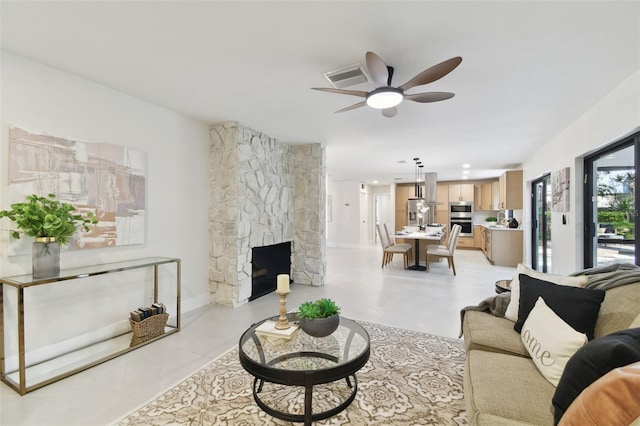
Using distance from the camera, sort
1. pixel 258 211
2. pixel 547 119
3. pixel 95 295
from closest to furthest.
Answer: pixel 95 295 → pixel 547 119 → pixel 258 211

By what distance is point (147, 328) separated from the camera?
9.12ft

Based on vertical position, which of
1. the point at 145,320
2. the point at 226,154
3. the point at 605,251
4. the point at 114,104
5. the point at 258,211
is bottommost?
the point at 145,320

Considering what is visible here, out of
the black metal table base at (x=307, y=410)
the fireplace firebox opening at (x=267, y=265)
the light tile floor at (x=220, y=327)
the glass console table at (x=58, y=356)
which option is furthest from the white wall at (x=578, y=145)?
the glass console table at (x=58, y=356)

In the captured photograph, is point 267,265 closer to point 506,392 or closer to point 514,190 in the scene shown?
point 506,392

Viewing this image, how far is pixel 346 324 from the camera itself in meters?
2.23

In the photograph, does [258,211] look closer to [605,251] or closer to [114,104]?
[114,104]

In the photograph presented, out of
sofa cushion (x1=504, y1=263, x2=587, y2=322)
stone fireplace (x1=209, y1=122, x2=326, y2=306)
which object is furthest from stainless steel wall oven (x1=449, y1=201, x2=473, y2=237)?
sofa cushion (x1=504, y1=263, x2=587, y2=322)

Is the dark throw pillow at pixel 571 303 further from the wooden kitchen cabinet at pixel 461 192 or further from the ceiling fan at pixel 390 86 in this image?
the wooden kitchen cabinet at pixel 461 192

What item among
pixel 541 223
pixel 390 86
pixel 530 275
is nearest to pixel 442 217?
pixel 541 223

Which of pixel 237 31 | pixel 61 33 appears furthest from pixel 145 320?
pixel 237 31

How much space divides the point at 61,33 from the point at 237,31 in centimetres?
124

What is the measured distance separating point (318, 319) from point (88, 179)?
8.33 feet

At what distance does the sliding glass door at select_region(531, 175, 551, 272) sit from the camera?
5.10 metres

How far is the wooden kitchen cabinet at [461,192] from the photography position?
974 centimetres
